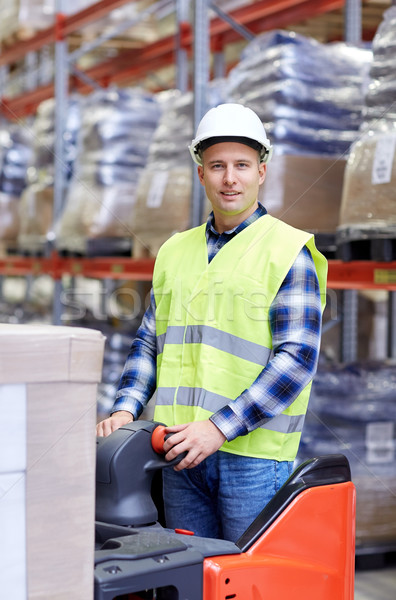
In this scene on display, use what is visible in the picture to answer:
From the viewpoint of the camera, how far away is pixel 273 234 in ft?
7.86

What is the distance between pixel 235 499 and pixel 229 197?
34.8 inches

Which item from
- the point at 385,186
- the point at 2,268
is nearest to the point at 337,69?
the point at 385,186

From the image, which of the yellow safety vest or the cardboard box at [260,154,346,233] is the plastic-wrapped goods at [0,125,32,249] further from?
the yellow safety vest

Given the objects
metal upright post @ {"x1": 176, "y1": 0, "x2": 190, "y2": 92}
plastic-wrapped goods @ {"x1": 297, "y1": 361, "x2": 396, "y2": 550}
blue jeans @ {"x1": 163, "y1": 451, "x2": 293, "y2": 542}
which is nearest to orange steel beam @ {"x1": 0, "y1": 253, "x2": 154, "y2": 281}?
plastic-wrapped goods @ {"x1": 297, "y1": 361, "x2": 396, "y2": 550}

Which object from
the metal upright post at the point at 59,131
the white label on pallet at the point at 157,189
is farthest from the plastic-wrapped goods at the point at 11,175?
the white label on pallet at the point at 157,189

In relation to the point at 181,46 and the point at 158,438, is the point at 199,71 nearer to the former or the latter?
the point at 181,46

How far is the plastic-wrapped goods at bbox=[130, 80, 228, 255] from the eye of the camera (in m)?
4.53

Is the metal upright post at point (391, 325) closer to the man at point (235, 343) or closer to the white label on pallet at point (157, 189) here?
the white label on pallet at point (157, 189)

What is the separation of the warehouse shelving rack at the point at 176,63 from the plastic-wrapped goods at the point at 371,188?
0.55 ft

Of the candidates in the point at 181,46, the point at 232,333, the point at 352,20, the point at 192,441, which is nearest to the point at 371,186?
the point at 232,333

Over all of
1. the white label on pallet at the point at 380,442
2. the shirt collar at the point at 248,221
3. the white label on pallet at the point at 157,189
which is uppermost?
the white label on pallet at the point at 157,189

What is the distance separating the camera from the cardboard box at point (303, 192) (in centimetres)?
388

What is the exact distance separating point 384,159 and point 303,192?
717 millimetres

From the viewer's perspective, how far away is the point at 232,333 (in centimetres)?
239
